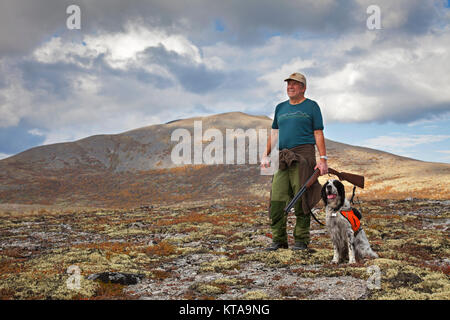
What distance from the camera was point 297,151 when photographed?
26.3ft

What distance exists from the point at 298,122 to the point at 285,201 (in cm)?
193

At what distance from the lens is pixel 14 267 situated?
8586mm

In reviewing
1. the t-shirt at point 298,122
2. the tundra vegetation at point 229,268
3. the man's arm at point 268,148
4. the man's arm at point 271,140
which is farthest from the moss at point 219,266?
the t-shirt at point 298,122

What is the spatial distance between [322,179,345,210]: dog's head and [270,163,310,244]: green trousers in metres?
1.06

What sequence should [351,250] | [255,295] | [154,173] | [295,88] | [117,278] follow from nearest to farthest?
Answer: [255,295] < [117,278] < [351,250] < [295,88] < [154,173]

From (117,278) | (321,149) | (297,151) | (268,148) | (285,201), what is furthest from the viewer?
(268,148)

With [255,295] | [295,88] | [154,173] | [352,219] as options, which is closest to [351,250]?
[352,219]

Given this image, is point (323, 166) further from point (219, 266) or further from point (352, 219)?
point (219, 266)

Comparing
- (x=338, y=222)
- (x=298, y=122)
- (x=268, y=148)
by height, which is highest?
(x=298, y=122)

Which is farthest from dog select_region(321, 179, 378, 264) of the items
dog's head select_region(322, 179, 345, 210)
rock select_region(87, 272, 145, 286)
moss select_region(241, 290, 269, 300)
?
rock select_region(87, 272, 145, 286)

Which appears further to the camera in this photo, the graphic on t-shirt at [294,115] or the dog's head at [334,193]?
the graphic on t-shirt at [294,115]

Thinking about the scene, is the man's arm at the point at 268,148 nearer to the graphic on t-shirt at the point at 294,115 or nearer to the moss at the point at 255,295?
the graphic on t-shirt at the point at 294,115

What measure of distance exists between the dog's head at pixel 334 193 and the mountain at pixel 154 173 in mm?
30374

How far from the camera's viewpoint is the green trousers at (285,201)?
26.6ft
